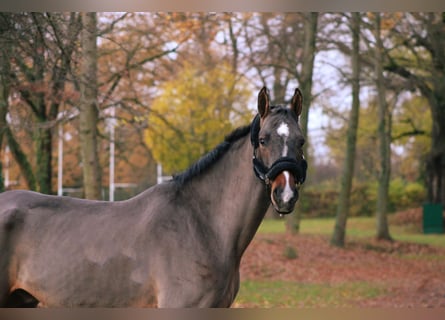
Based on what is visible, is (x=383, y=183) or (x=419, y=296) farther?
(x=383, y=183)

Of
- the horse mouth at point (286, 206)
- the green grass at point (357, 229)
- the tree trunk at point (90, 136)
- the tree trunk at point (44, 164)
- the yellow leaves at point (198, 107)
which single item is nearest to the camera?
the horse mouth at point (286, 206)

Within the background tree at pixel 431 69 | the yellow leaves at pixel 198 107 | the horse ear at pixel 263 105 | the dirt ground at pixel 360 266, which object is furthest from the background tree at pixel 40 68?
the background tree at pixel 431 69

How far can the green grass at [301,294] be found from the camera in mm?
9836

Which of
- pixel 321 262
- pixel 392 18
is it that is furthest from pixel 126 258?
pixel 392 18

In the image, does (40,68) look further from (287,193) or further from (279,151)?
(287,193)

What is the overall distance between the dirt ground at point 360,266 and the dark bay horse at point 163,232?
7213 millimetres

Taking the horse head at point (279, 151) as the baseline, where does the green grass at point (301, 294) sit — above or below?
below

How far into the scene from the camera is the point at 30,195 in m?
3.77

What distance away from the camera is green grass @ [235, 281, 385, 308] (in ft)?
32.3

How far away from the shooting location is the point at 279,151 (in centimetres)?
333

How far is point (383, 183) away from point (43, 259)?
16133mm

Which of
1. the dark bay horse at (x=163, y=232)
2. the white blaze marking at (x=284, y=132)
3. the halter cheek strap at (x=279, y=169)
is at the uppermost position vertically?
the white blaze marking at (x=284, y=132)

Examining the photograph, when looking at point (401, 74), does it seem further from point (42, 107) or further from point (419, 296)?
point (42, 107)

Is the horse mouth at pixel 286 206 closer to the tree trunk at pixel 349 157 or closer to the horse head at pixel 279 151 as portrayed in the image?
the horse head at pixel 279 151
